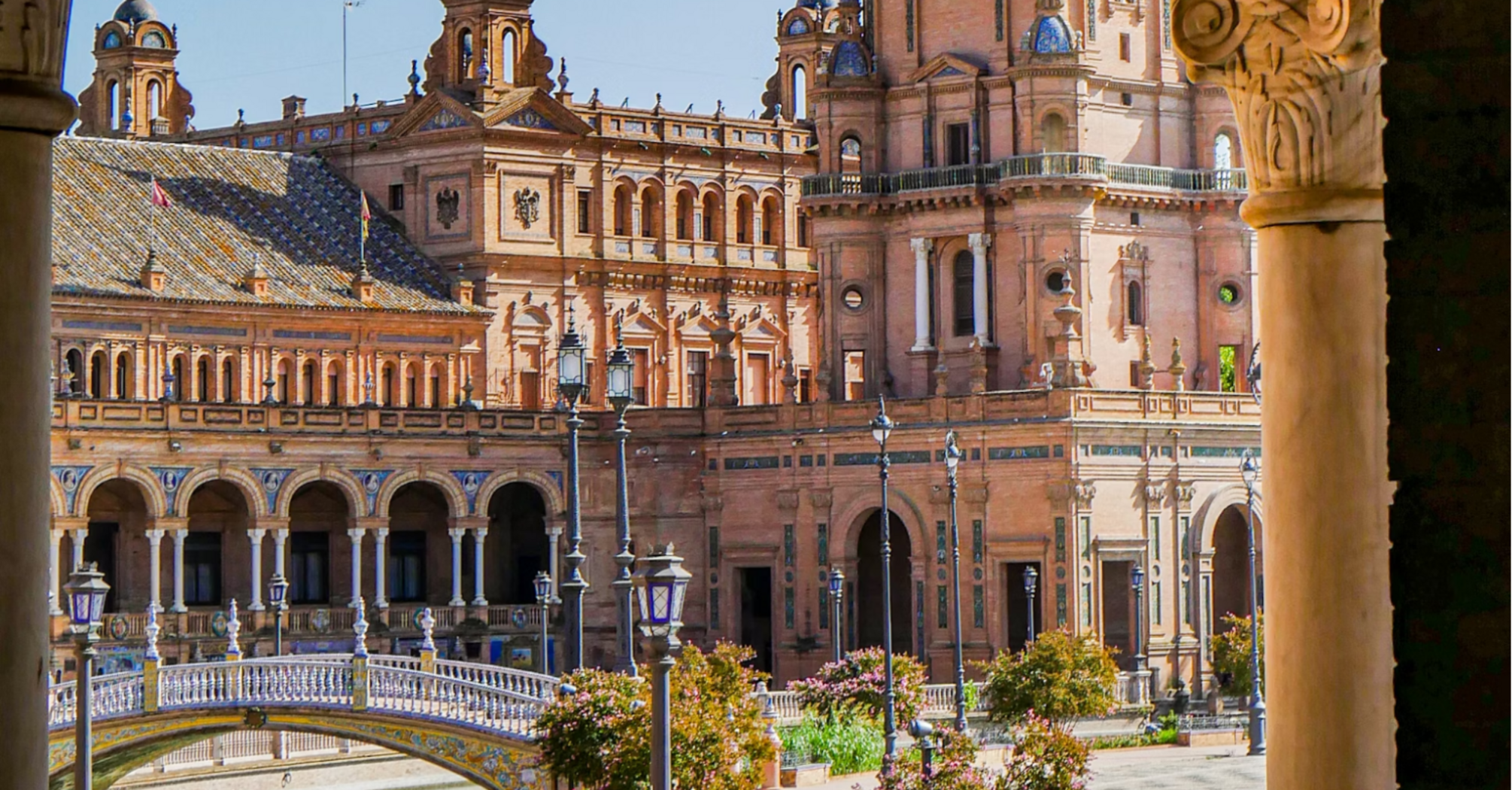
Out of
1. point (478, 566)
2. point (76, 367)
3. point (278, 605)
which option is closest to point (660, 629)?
point (278, 605)

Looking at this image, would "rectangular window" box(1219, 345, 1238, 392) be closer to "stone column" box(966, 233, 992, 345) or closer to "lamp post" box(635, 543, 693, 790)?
"stone column" box(966, 233, 992, 345)

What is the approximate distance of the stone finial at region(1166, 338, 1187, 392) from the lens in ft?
206

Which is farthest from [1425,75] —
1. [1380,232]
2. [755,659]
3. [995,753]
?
[755,659]

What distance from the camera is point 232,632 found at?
172ft

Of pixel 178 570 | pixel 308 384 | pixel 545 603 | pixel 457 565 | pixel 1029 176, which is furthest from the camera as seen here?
pixel 308 384

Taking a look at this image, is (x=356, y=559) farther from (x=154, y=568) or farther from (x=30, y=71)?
(x=30, y=71)

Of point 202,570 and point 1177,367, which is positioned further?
point 202,570

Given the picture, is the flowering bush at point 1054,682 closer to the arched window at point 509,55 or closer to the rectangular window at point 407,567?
the rectangular window at point 407,567

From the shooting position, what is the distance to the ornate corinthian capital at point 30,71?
27.5 feet

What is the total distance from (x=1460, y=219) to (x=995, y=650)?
5488 centimetres

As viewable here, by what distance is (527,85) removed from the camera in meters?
76.2

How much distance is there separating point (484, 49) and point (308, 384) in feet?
37.9

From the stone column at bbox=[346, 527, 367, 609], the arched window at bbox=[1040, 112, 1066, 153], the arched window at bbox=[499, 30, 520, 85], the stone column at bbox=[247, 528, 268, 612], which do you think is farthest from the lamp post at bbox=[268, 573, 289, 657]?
the arched window at bbox=[1040, 112, 1066, 153]

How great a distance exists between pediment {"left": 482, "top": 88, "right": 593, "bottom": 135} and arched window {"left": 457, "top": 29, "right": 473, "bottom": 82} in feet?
5.58
